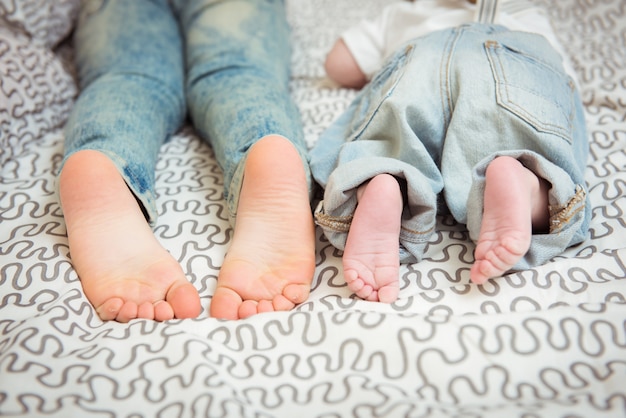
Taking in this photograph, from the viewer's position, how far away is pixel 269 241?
771 millimetres

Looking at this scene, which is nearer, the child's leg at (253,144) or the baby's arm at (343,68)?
the child's leg at (253,144)

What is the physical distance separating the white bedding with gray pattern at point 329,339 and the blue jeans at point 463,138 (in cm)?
6

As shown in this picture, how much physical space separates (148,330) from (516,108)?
60 cm

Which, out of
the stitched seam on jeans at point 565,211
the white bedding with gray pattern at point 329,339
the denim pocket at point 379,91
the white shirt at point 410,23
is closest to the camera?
the white bedding with gray pattern at point 329,339

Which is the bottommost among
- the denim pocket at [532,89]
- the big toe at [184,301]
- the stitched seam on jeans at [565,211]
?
the big toe at [184,301]

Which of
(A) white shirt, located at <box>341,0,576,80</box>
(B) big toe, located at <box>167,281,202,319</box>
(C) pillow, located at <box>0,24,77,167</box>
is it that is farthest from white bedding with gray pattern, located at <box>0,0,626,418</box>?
(A) white shirt, located at <box>341,0,576,80</box>

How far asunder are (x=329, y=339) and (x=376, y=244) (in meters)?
0.15

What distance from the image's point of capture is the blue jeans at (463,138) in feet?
2.42

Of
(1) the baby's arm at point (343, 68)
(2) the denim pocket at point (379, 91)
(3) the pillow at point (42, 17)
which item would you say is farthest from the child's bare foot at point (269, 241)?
(3) the pillow at point (42, 17)

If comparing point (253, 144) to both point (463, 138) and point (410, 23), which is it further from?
point (410, 23)

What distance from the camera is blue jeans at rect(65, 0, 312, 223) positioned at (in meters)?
0.90

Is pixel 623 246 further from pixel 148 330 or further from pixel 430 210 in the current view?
pixel 148 330

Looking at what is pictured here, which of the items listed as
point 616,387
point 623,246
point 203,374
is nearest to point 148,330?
point 203,374

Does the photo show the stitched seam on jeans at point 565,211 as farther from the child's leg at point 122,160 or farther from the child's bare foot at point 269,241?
the child's leg at point 122,160
